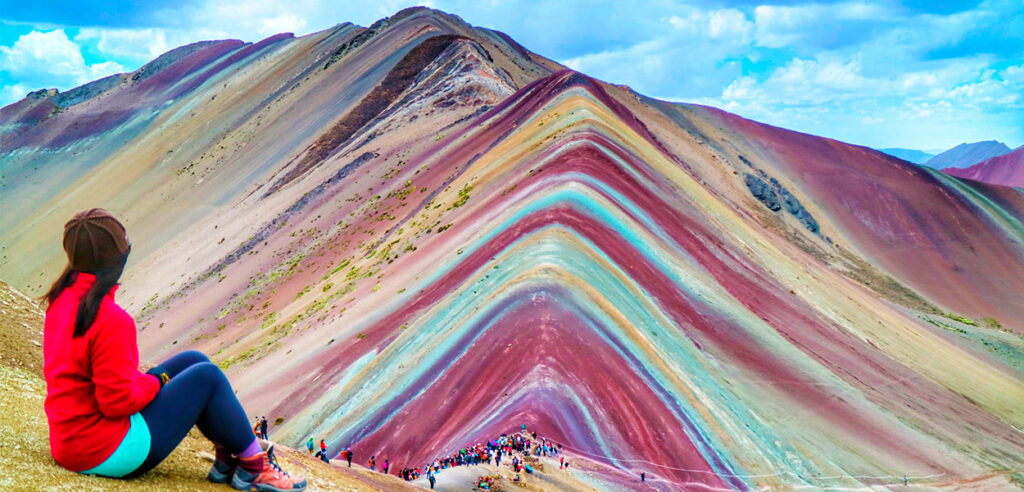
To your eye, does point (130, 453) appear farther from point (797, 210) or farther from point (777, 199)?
point (797, 210)

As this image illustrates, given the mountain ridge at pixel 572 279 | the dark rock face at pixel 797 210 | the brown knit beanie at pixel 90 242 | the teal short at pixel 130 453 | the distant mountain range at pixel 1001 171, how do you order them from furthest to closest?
the distant mountain range at pixel 1001 171, the dark rock face at pixel 797 210, the mountain ridge at pixel 572 279, the teal short at pixel 130 453, the brown knit beanie at pixel 90 242

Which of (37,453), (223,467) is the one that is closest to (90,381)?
(37,453)

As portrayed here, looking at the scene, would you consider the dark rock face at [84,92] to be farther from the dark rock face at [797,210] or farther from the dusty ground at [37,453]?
the dusty ground at [37,453]

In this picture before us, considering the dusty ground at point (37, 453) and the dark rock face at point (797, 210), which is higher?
the dark rock face at point (797, 210)

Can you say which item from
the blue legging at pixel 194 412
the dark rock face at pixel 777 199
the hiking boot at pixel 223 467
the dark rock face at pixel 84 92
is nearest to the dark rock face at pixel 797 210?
the dark rock face at pixel 777 199

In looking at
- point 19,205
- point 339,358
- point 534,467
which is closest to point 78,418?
point 534,467
